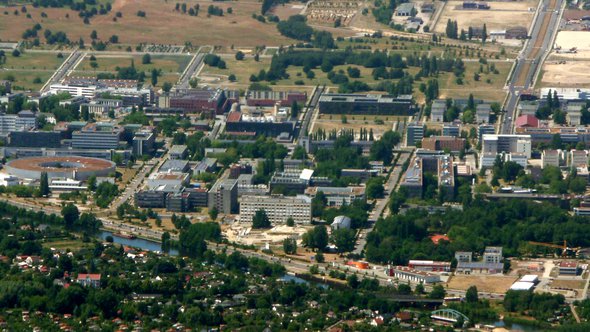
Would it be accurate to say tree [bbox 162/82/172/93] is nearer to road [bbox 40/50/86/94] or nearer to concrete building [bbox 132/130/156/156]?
road [bbox 40/50/86/94]

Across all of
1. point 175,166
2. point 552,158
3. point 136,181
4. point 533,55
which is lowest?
point 136,181

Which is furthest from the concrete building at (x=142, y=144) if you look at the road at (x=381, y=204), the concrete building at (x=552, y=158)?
the concrete building at (x=552, y=158)

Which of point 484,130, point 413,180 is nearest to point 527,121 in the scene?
point 484,130

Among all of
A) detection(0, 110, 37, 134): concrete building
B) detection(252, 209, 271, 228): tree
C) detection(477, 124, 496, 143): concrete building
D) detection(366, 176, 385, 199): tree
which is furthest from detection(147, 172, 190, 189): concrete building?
detection(477, 124, 496, 143): concrete building

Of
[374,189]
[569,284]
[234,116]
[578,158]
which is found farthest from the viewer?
[234,116]

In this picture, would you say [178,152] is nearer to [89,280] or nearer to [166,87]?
[166,87]
